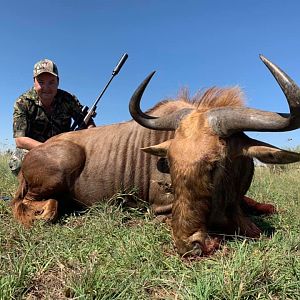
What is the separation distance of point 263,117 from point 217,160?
55 centimetres

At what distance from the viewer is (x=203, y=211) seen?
347cm

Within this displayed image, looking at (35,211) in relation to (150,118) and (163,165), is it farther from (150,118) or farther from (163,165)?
(150,118)

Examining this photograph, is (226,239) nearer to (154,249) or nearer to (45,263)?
(154,249)

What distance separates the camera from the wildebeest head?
338 cm

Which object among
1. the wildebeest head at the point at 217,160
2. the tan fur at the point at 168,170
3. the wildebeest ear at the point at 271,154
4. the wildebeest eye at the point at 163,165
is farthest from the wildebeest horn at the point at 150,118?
the wildebeest ear at the point at 271,154

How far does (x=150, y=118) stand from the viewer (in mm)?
4695

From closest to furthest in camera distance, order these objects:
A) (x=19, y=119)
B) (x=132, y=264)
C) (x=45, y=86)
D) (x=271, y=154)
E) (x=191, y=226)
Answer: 1. (x=132, y=264)
2. (x=191, y=226)
3. (x=271, y=154)
4. (x=19, y=119)
5. (x=45, y=86)

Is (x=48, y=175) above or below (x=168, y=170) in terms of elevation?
below

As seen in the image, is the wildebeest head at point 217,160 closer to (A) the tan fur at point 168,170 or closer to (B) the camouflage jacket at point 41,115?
(A) the tan fur at point 168,170

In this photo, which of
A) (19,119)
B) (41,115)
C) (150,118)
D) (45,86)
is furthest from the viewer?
(41,115)

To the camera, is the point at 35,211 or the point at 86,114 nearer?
the point at 35,211

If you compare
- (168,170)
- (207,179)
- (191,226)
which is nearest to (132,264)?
(191,226)

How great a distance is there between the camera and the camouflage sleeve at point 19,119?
6527mm

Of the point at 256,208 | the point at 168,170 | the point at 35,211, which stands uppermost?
the point at 168,170
